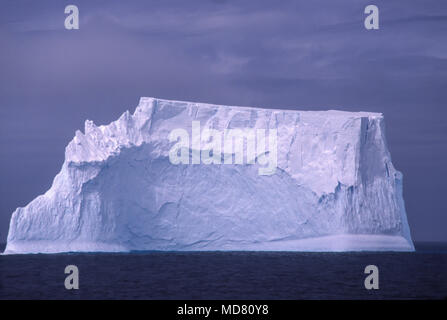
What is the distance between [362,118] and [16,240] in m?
13.8

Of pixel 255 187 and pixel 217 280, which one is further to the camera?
pixel 255 187

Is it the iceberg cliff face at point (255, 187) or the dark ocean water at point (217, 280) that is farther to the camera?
the iceberg cliff face at point (255, 187)

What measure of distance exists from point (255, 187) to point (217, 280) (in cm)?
983

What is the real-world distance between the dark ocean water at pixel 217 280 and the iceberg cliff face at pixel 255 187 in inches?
83.2

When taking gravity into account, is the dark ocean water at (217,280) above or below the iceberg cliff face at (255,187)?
below

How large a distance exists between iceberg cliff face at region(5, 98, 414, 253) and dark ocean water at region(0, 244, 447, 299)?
83.2 inches

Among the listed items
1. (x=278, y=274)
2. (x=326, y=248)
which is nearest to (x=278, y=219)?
(x=326, y=248)

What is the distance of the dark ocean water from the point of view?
1655 cm

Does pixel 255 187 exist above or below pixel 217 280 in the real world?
above

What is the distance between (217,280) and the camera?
63.6 ft

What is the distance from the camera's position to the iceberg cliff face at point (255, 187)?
27.9 m

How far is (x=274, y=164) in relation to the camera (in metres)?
28.7

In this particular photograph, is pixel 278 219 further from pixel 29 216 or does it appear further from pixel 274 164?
pixel 29 216
